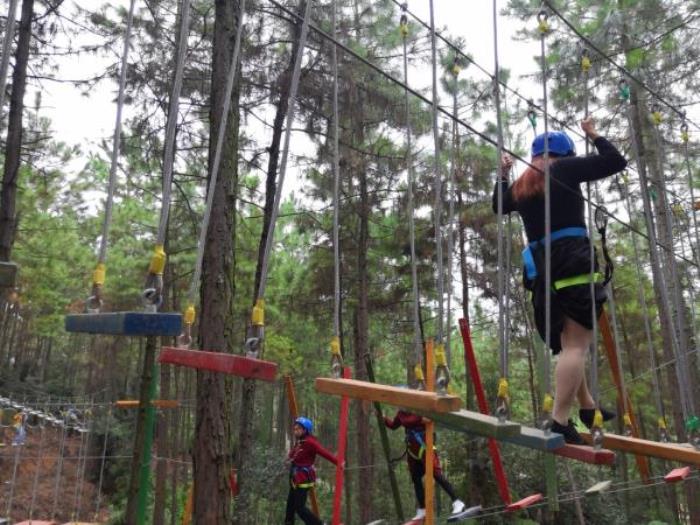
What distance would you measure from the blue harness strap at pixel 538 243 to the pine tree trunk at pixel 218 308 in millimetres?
1990

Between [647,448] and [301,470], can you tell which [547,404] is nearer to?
[647,448]

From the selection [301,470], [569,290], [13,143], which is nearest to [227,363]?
[569,290]

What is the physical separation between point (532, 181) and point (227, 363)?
1.47 m

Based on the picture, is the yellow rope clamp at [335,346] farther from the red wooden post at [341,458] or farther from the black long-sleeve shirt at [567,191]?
the red wooden post at [341,458]

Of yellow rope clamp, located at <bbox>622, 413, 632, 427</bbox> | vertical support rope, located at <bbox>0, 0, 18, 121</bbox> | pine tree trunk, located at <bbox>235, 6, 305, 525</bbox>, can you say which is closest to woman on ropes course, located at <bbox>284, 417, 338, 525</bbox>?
pine tree trunk, located at <bbox>235, 6, 305, 525</bbox>

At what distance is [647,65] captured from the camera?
6.62 m

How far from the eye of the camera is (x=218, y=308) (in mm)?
3898

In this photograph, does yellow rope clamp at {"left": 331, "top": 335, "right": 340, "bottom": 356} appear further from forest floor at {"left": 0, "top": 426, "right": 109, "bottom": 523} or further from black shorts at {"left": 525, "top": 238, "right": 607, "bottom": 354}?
forest floor at {"left": 0, "top": 426, "right": 109, "bottom": 523}

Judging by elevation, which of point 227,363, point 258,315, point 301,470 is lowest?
point 301,470

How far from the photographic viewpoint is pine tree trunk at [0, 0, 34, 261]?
5.36m

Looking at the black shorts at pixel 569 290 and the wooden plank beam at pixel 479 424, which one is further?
the black shorts at pixel 569 290

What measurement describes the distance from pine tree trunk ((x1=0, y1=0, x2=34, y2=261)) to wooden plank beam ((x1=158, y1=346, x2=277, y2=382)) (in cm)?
427

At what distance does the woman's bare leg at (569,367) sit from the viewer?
7.22 feet

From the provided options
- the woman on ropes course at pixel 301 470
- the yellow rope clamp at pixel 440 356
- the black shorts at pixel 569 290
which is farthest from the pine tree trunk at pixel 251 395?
the yellow rope clamp at pixel 440 356
